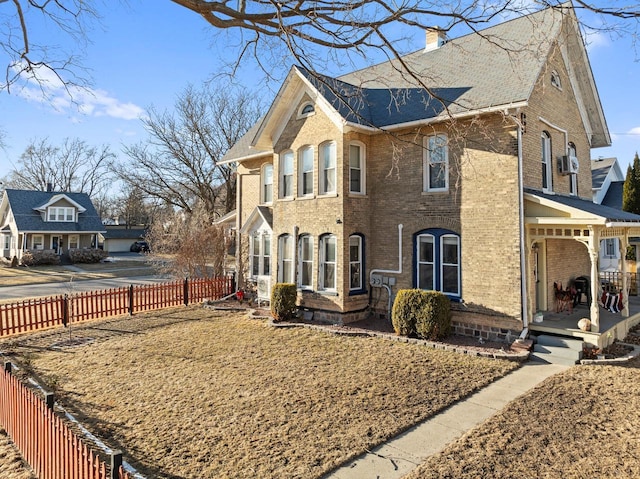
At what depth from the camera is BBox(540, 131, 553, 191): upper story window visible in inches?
508

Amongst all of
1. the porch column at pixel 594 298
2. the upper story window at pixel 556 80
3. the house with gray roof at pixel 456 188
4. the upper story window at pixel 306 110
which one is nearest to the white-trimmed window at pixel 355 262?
the house with gray roof at pixel 456 188

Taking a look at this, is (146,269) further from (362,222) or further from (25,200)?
(362,222)

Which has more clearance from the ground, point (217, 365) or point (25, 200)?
point (25, 200)

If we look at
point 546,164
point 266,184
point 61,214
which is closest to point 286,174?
point 266,184

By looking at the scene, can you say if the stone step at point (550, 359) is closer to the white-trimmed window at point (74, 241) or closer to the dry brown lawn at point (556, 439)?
the dry brown lawn at point (556, 439)

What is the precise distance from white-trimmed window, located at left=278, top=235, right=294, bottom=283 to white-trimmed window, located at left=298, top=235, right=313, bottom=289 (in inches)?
21.7

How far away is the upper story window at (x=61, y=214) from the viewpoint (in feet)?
135

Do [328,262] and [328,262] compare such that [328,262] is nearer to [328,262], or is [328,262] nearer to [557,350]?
[328,262]

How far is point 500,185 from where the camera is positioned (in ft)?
36.7

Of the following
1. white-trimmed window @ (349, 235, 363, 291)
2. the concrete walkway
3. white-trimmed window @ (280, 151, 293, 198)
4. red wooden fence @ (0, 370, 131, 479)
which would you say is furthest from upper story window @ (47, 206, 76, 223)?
the concrete walkway

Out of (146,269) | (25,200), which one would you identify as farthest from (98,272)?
(25,200)

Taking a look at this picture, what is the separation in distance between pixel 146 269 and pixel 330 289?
1113 inches

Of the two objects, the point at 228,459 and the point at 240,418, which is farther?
the point at 240,418

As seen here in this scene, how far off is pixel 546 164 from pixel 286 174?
9164mm
